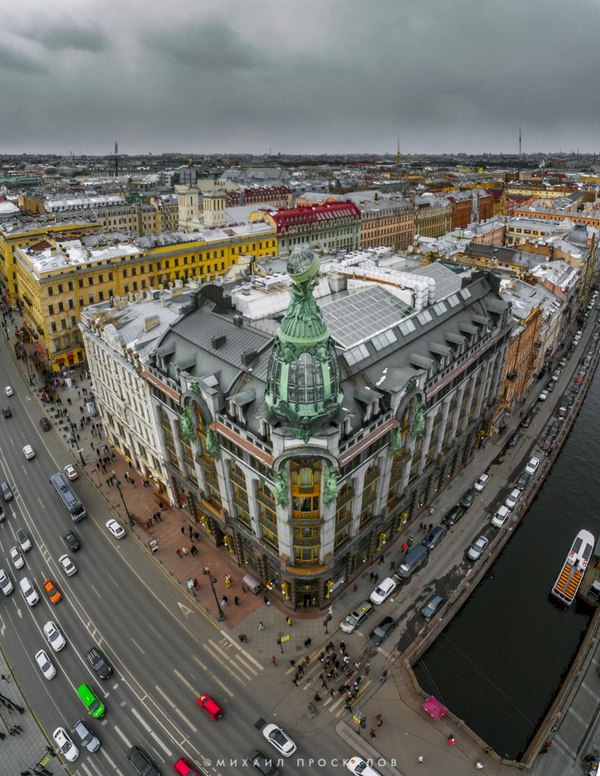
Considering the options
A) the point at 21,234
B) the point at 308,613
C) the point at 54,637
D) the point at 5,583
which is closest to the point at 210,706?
the point at 308,613

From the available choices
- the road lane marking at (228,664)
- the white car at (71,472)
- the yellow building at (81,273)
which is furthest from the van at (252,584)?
the yellow building at (81,273)

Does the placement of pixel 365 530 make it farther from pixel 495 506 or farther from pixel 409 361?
pixel 495 506

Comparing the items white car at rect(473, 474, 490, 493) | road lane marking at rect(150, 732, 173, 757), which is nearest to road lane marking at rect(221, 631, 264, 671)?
road lane marking at rect(150, 732, 173, 757)

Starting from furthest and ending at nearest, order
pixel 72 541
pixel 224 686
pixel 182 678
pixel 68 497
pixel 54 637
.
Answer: pixel 68 497 < pixel 72 541 < pixel 54 637 < pixel 182 678 < pixel 224 686

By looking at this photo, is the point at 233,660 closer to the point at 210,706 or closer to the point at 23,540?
the point at 210,706

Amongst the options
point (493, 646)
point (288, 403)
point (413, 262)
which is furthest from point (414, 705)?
point (413, 262)
